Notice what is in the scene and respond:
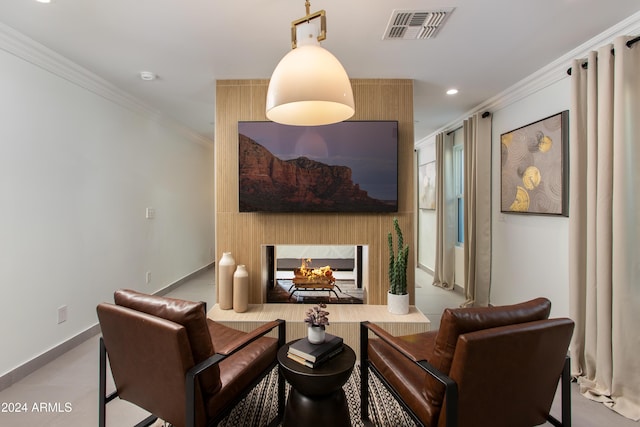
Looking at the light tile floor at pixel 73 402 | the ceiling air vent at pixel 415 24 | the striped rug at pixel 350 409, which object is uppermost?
the ceiling air vent at pixel 415 24

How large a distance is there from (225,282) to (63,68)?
7.53 feet

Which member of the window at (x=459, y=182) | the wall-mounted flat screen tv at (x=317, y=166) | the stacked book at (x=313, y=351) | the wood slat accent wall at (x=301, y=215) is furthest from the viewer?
the window at (x=459, y=182)

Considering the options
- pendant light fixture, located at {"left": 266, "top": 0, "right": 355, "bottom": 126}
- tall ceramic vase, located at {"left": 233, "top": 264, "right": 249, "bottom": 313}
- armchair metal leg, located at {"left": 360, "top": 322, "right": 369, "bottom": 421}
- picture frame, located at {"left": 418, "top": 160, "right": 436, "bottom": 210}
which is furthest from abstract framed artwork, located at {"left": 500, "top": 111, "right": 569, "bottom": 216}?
tall ceramic vase, located at {"left": 233, "top": 264, "right": 249, "bottom": 313}

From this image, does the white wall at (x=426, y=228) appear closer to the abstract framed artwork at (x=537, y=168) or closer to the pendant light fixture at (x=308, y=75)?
the abstract framed artwork at (x=537, y=168)

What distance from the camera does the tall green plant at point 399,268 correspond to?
2.75 meters

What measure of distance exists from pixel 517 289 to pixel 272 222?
8.97 feet

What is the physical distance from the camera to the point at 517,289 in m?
3.39

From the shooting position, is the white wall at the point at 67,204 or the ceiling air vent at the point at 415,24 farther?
the white wall at the point at 67,204

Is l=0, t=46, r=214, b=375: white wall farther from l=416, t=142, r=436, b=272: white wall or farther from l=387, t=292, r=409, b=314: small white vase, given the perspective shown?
l=416, t=142, r=436, b=272: white wall

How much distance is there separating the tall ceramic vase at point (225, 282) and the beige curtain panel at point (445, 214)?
3.43 m

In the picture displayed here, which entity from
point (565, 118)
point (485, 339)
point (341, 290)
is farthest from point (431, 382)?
point (565, 118)

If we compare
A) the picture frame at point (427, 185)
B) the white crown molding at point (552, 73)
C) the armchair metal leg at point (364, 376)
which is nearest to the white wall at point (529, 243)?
the white crown molding at point (552, 73)

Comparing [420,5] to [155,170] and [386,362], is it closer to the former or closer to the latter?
[386,362]

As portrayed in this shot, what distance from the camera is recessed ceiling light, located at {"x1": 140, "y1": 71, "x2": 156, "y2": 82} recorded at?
2909 mm
